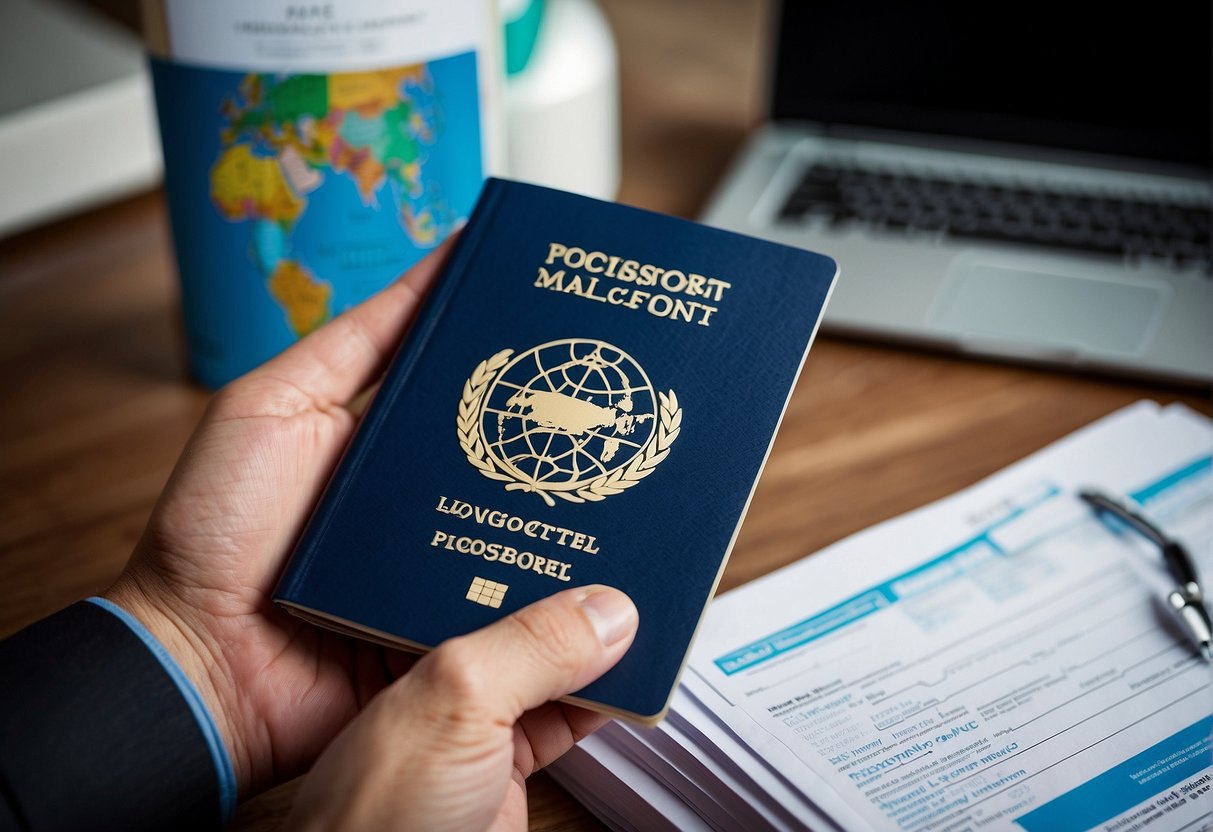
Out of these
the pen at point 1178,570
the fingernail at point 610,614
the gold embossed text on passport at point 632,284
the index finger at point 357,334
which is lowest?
the pen at point 1178,570

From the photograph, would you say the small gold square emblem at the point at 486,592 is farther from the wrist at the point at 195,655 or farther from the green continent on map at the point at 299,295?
the green continent on map at the point at 299,295

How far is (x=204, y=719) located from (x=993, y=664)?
0.42m

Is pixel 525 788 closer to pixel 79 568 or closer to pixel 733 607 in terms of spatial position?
pixel 733 607

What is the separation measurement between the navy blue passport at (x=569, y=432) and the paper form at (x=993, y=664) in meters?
0.09

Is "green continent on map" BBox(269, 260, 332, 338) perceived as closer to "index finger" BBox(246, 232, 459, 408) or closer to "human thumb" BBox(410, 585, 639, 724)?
"index finger" BBox(246, 232, 459, 408)

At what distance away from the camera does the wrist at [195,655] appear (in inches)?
23.9

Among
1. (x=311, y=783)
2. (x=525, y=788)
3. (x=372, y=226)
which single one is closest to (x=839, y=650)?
(x=525, y=788)

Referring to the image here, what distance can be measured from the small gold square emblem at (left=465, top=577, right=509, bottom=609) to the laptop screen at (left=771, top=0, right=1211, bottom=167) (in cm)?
68

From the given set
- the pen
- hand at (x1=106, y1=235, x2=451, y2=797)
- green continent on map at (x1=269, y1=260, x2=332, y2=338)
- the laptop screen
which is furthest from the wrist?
the laptop screen

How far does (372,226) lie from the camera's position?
80cm

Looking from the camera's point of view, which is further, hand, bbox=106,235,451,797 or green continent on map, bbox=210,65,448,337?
green continent on map, bbox=210,65,448,337

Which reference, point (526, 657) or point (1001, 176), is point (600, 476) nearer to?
point (526, 657)

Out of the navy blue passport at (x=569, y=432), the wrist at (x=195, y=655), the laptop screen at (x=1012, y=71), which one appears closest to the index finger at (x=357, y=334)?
the navy blue passport at (x=569, y=432)

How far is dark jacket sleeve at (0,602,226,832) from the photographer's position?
1.78ft
